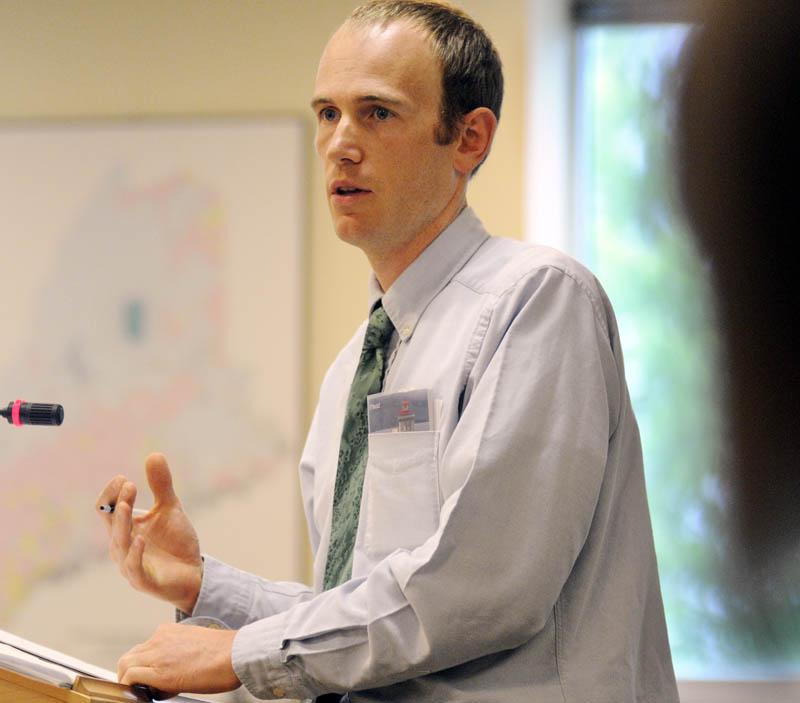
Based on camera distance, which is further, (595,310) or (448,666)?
(595,310)

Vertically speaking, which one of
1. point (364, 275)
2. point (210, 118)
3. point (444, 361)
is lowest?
point (444, 361)

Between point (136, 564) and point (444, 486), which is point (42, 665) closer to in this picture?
point (136, 564)

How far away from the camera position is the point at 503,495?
0.96 m

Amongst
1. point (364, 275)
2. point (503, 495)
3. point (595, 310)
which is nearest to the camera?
point (503, 495)

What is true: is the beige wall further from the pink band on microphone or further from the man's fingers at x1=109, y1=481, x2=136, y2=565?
the pink band on microphone

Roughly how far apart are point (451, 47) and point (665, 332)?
5.07ft

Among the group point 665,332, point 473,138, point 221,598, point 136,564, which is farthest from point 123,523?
point 665,332

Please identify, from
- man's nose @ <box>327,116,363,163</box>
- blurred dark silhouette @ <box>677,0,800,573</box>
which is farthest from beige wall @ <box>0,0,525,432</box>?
man's nose @ <box>327,116,363,163</box>

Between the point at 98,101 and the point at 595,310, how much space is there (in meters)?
1.91

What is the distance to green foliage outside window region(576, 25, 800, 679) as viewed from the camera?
254cm

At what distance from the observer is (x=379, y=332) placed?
4.03 ft

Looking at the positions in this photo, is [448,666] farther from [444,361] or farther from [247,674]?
[444,361]

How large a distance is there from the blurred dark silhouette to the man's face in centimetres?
153

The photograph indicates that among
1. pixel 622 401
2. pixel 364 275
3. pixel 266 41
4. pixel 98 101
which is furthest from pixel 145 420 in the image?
pixel 622 401
